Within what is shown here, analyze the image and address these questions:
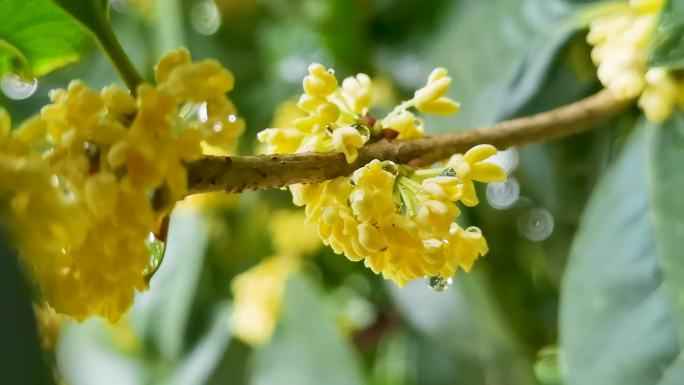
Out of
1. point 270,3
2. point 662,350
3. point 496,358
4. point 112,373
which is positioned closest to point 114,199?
point 662,350

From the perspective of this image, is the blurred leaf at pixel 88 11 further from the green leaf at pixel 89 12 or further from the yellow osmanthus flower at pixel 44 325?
the yellow osmanthus flower at pixel 44 325

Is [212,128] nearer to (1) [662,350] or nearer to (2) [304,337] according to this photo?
(1) [662,350]

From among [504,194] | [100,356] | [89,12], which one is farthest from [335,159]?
[100,356]

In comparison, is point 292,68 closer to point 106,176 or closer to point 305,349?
point 305,349

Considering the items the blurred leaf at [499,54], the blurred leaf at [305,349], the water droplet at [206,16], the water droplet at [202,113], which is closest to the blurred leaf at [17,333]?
the water droplet at [202,113]

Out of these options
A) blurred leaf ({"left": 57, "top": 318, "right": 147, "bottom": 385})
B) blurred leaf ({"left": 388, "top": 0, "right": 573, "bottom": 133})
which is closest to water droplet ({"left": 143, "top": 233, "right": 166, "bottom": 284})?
blurred leaf ({"left": 388, "top": 0, "right": 573, "bottom": 133})

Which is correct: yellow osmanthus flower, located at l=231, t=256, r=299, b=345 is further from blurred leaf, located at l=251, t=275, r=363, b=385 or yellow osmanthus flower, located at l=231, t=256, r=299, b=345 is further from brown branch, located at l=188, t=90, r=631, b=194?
brown branch, located at l=188, t=90, r=631, b=194
